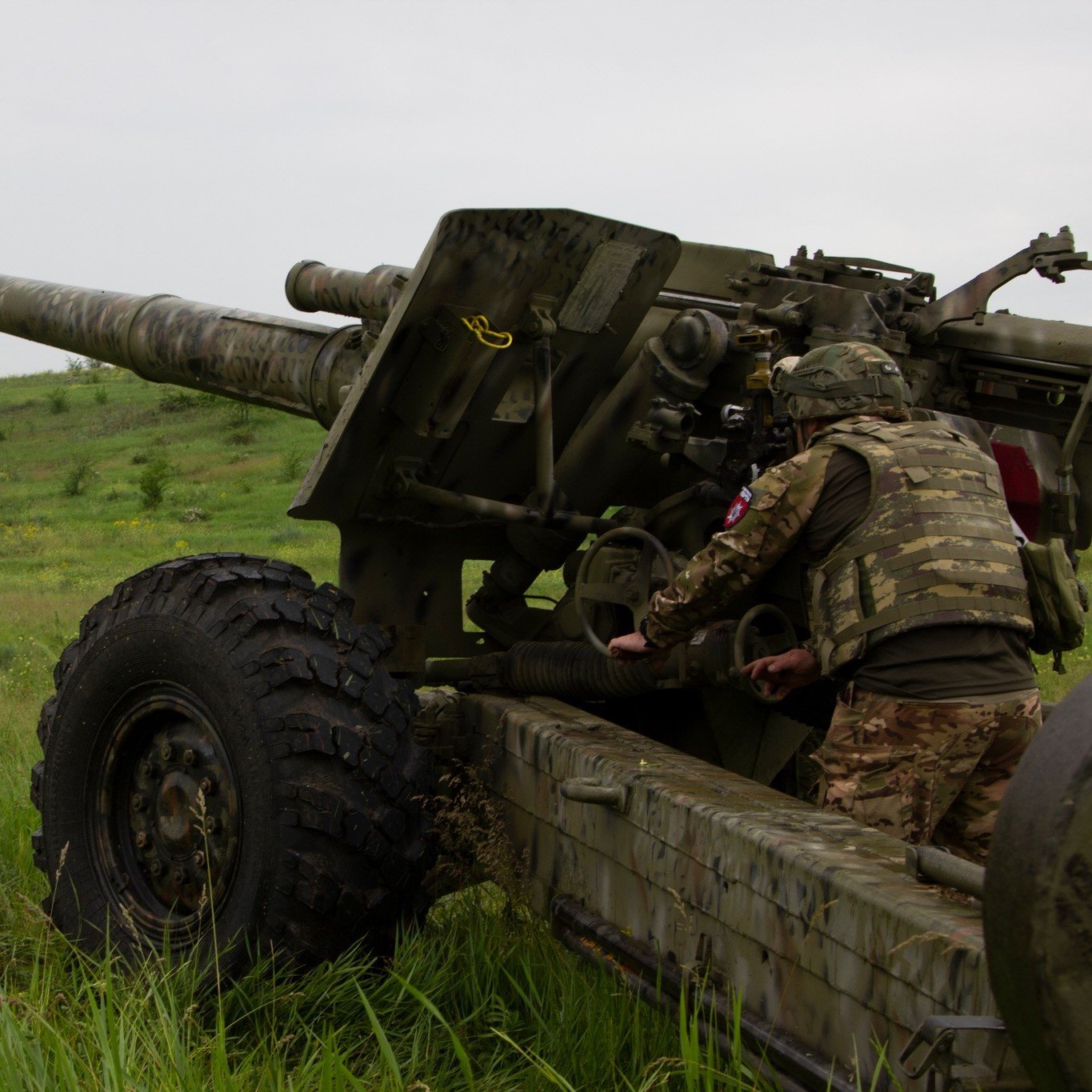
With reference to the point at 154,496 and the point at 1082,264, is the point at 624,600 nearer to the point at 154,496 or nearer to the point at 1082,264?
the point at 1082,264

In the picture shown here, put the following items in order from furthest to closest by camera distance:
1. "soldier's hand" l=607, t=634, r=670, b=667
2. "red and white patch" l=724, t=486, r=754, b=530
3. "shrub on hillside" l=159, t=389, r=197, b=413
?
"shrub on hillside" l=159, t=389, r=197, b=413
"soldier's hand" l=607, t=634, r=670, b=667
"red and white patch" l=724, t=486, r=754, b=530

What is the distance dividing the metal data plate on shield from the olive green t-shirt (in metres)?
1.21

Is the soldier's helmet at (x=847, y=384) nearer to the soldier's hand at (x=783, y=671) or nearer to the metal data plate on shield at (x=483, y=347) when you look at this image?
the soldier's hand at (x=783, y=671)

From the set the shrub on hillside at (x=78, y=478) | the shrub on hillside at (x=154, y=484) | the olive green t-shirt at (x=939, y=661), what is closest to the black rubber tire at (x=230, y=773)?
the olive green t-shirt at (x=939, y=661)

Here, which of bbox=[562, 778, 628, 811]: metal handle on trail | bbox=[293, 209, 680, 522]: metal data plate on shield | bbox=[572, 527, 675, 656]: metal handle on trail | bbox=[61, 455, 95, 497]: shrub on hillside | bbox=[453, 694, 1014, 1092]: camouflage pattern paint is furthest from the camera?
bbox=[61, 455, 95, 497]: shrub on hillside

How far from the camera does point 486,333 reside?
420 centimetres

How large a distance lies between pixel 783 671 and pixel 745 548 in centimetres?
36

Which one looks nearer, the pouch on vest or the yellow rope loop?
the pouch on vest

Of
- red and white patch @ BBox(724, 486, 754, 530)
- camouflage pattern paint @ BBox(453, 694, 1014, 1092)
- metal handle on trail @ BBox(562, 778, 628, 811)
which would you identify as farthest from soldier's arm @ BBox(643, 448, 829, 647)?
metal handle on trail @ BBox(562, 778, 628, 811)

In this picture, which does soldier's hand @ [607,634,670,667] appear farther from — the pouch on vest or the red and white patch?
the pouch on vest

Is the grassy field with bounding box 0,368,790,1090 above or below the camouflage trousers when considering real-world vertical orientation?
below

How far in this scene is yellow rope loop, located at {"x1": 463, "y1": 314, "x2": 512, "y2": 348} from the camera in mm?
4160

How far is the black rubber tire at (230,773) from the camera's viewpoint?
11.5 feet

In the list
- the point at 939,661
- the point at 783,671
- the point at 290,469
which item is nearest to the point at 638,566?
the point at 783,671
